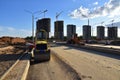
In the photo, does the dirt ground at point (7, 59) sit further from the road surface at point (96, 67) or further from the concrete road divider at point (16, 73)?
the road surface at point (96, 67)

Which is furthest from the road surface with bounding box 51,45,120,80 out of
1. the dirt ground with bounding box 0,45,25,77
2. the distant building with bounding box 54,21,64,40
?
the distant building with bounding box 54,21,64,40

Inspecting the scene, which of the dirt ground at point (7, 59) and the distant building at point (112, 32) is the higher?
the distant building at point (112, 32)

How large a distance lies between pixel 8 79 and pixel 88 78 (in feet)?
13.4

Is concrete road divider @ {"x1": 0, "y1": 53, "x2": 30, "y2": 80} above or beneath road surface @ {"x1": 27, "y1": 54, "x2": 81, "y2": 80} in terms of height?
above

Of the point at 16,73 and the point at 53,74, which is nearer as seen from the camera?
the point at 16,73

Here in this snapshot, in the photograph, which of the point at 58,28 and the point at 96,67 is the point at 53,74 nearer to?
the point at 96,67

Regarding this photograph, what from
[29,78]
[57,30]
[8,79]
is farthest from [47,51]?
[57,30]

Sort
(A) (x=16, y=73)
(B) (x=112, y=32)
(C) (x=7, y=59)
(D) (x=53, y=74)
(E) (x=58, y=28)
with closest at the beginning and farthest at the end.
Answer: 1. (A) (x=16, y=73)
2. (D) (x=53, y=74)
3. (C) (x=7, y=59)
4. (B) (x=112, y=32)
5. (E) (x=58, y=28)

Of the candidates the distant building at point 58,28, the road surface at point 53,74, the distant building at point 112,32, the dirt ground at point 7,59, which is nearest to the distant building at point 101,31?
the distant building at point 112,32

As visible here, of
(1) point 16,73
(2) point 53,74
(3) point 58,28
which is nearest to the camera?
(1) point 16,73

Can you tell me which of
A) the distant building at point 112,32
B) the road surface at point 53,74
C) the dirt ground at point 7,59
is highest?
the distant building at point 112,32

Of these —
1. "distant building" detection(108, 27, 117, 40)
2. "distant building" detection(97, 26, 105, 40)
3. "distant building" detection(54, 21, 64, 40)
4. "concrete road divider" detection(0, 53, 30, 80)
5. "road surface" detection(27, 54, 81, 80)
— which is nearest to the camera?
"concrete road divider" detection(0, 53, 30, 80)

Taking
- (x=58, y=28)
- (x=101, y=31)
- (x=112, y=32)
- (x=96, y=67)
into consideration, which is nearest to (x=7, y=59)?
(x=96, y=67)

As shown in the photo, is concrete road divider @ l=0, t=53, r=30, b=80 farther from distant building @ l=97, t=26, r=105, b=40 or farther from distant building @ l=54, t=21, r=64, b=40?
distant building @ l=97, t=26, r=105, b=40
